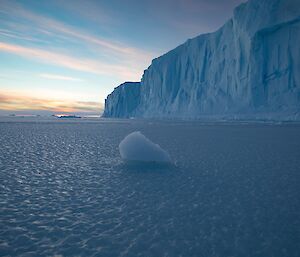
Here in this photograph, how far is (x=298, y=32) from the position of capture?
6606 cm

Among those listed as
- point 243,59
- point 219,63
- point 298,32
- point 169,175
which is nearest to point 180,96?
point 219,63

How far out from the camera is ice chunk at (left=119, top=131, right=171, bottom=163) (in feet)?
49.6

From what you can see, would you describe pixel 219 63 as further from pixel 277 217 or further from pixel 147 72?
pixel 277 217

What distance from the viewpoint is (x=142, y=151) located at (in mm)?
15359

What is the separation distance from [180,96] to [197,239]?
100 metres

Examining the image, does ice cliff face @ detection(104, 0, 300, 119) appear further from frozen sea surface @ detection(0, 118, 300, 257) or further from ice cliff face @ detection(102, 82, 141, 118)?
frozen sea surface @ detection(0, 118, 300, 257)

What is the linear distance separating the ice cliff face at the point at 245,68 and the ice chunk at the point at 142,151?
61703 millimetres

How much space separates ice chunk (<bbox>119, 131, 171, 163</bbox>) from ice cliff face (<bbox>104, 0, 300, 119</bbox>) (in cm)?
6170

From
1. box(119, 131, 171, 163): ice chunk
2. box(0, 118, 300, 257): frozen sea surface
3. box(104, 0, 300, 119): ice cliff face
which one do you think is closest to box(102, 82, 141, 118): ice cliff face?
box(104, 0, 300, 119): ice cliff face

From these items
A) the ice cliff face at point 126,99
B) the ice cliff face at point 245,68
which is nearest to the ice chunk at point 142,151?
the ice cliff face at point 245,68

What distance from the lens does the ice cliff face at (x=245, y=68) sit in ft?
221

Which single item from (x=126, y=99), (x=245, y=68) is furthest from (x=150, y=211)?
(x=126, y=99)

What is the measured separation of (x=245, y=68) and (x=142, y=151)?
224 feet

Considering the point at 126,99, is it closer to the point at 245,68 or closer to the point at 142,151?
the point at 245,68
